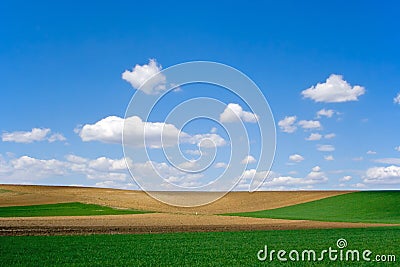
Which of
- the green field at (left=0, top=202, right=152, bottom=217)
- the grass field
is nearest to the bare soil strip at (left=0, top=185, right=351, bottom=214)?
the green field at (left=0, top=202, right=152, bottom=217)

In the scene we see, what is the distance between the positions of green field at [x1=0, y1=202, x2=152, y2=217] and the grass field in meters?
34.9

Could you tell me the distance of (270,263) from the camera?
913 inches

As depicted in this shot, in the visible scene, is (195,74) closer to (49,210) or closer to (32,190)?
(49,210)

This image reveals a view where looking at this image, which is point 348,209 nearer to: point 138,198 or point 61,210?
point 138,198

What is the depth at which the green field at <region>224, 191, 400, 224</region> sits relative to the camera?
233ft

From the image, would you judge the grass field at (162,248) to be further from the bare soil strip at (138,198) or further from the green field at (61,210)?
the bare soil strip at (138,198)

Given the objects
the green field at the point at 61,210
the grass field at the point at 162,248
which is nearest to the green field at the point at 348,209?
the green field at the point at 61,210

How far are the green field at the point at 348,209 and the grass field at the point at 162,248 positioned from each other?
33947 mm

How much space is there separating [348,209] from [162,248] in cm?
5635

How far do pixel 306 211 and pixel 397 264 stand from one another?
59725 mm

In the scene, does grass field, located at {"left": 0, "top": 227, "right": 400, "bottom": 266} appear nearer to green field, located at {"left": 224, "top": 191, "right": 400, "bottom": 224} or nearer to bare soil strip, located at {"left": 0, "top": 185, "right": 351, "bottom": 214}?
green field, located at {"left": 224, "top": 191, "right": 400, "bottom": 224}

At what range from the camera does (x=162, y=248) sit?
2947 centimetres

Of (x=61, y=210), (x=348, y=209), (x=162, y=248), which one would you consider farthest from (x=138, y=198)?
(x=162, y=248)

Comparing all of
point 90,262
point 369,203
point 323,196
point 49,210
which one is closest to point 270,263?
point 90,262
